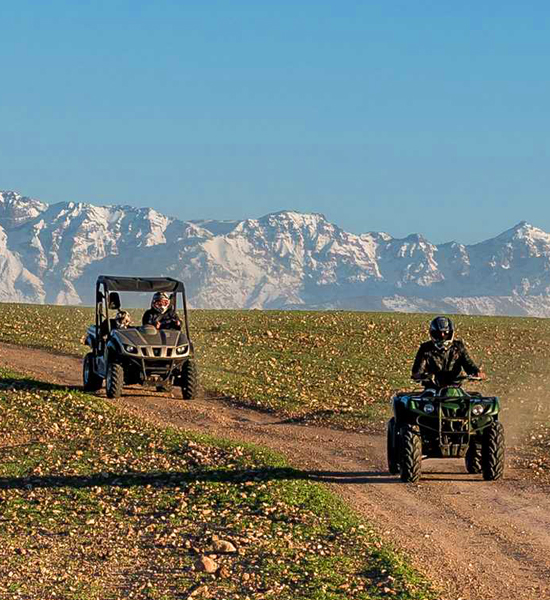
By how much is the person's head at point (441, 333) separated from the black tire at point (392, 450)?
4.81ft

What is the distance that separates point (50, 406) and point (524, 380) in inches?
735

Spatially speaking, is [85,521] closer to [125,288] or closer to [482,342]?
[125,288]

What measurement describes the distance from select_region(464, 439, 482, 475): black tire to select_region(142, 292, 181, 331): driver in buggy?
11.7 meters

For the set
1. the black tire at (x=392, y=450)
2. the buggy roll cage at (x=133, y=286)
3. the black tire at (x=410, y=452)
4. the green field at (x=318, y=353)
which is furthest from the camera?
the green field at (x=318, y=353)

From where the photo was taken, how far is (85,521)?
1642 cm

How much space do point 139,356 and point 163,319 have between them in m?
1.67

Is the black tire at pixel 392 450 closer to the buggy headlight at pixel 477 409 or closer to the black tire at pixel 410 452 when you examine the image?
the black tire at pixel 410 452

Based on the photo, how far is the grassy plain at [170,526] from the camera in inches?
522

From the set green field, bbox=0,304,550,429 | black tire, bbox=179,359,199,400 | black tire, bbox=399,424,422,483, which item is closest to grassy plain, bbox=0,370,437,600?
black tire, bbox=399,424,422,483

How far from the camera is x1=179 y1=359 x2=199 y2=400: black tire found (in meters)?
29.9

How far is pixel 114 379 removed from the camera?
29109mm

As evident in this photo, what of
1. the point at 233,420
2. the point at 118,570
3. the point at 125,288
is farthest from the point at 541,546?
the point at 125,288

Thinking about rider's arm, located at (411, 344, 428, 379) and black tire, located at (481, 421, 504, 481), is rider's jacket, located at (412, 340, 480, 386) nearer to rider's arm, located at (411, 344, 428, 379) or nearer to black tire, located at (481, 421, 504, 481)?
rider's arm, located at (411, 344, 428, 379)

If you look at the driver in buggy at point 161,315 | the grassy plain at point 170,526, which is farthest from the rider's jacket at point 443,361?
the driver in buggy at point 161,315
